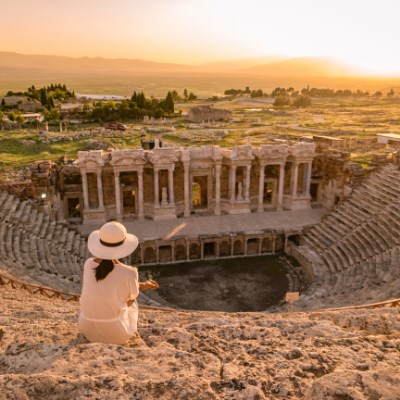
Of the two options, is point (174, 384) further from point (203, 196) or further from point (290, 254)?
point (203, 196)

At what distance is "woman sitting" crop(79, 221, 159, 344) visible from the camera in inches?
221

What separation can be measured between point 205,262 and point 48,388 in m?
20.3

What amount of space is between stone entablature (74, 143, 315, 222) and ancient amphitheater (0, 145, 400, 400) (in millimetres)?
92

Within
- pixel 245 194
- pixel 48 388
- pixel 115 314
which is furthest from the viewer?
pixel 245 194

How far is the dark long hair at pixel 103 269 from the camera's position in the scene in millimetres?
5770

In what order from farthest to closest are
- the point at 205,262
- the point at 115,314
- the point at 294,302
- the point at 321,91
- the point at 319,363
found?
1. the point at 321,91
2. the point at 205,262
3. the point at 294,302
4. the point at 115,314
5. the point at 319,363

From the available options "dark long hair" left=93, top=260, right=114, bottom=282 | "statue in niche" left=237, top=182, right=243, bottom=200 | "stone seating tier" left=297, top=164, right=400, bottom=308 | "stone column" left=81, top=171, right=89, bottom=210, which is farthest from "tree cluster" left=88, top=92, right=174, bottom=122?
"dark long hair" left=93, top=260, right=114, bottom=282

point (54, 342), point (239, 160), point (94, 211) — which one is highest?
point (54, 342)

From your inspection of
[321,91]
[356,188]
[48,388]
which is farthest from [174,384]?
Result: [321,91]

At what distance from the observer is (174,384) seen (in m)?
3.98

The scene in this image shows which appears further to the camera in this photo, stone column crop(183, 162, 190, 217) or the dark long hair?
stone column crop(183, 162, 190, 217)

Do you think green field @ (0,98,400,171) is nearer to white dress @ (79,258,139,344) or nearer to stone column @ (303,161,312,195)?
stone column @ (303,161,312,195)

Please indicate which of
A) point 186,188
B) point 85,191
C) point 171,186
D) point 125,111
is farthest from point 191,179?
point 125,111

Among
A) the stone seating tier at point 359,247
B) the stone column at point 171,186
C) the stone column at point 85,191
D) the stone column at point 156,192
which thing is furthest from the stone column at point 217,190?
the stone column at point 85,191
